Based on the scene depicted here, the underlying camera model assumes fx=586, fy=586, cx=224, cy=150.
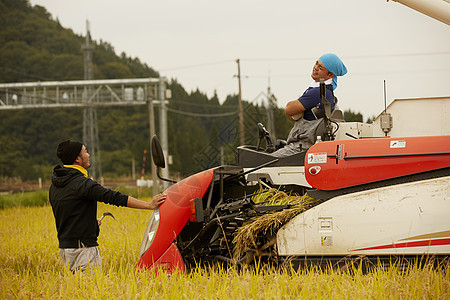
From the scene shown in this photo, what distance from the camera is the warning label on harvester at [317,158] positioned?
493cm

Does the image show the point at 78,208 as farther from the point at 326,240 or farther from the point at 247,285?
the point at 326,240

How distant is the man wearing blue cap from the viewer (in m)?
5.70

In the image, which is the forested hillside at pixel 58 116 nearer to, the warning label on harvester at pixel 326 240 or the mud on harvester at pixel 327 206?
the mud on harvester at pixel 327 206

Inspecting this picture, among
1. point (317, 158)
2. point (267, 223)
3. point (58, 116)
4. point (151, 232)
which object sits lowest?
point (151, 232)

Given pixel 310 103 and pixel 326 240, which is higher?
pixel 310 103

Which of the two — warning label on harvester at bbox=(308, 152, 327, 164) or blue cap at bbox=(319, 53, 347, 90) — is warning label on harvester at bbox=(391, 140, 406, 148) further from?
blue cap at bbox=(319, 53, 347, 90)

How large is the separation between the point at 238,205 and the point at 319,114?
117 cm

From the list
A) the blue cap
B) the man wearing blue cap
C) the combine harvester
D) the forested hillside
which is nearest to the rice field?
the combine harvester

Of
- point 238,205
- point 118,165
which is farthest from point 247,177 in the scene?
point 118,165

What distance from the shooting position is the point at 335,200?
15.8 feet

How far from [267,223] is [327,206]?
21.3 inches

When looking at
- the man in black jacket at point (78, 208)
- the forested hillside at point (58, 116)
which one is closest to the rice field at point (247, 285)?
the man in black jacket at point (78, 208)

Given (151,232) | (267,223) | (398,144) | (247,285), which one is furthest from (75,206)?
(398,144)

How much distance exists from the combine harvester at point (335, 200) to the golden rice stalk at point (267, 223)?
0.17 feet
